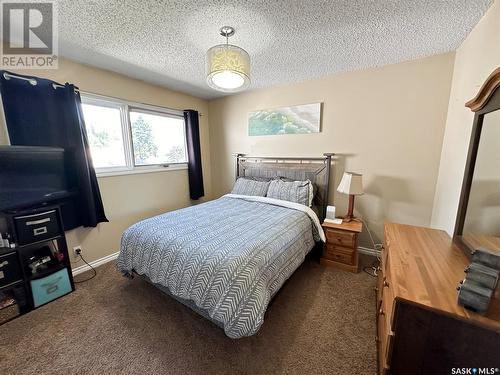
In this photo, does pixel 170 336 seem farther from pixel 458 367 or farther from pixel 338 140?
pixel 338 140

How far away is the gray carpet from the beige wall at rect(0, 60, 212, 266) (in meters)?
→ 0.70

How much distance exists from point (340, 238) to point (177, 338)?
1848mm

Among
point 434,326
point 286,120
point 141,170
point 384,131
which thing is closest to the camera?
point 434,326

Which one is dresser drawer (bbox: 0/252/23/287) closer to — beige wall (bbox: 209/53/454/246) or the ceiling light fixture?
the ceiling light fixture

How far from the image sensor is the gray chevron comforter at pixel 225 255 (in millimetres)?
1323

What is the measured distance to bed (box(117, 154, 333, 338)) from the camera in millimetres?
1326

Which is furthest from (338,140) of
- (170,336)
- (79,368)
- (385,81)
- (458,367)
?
(79,368)

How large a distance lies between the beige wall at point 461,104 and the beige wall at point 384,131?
12 centimetres

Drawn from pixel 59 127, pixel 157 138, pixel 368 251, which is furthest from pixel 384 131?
pixel 59 127

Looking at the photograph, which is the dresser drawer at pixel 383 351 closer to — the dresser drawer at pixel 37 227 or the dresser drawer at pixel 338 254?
the dresser drawer at pixel 338 254

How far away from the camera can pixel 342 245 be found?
2336 mm

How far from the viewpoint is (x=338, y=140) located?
2.73 metres

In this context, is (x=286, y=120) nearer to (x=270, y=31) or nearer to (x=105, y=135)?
(x=270, y=31)

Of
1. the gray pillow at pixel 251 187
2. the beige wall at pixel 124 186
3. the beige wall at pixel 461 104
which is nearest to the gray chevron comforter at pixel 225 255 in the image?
the gray pillow at pixel 251 187
